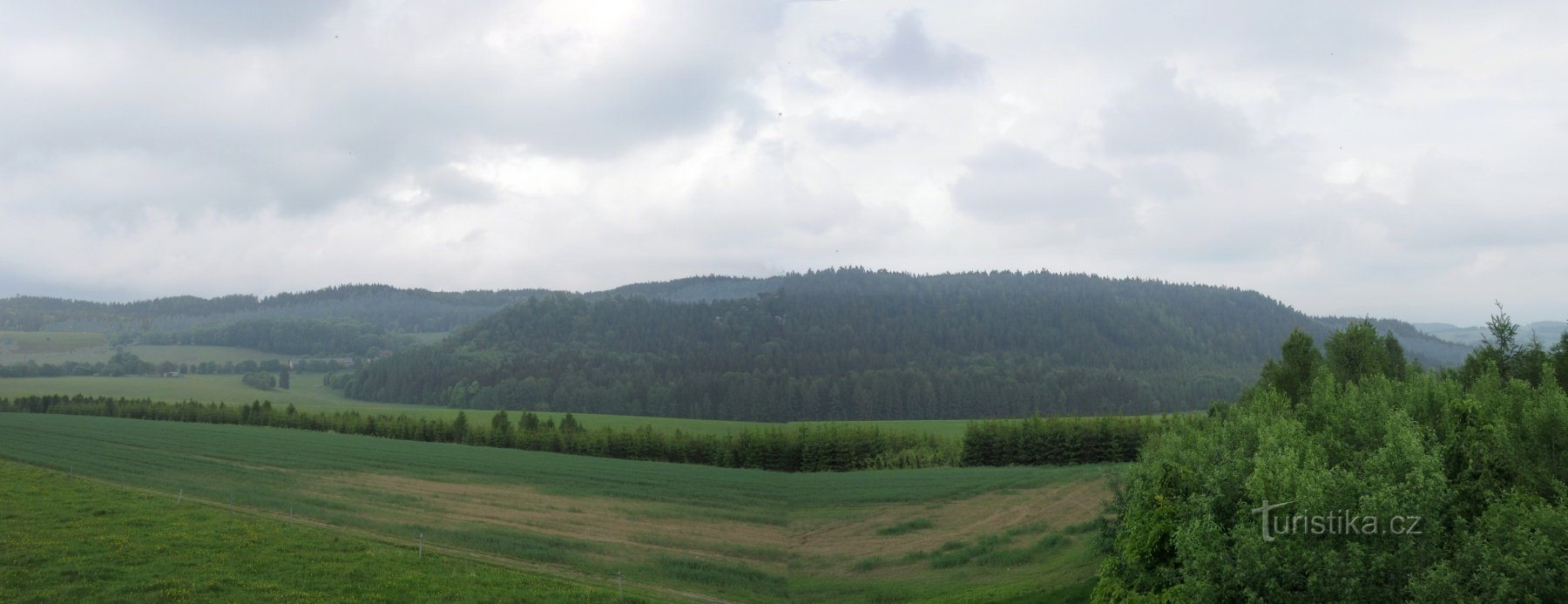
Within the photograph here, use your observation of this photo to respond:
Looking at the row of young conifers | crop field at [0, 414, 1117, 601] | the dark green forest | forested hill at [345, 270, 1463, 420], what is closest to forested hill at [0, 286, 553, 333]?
the row of young conifers

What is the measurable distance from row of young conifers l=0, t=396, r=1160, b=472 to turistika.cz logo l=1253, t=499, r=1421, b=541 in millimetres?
10436

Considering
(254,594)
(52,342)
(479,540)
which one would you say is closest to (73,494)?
(479,540)

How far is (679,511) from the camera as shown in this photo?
89.9 ft

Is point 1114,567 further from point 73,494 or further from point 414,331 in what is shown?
point 414,331

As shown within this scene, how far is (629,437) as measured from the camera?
52.0 metres

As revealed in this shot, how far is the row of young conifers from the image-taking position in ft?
76.4

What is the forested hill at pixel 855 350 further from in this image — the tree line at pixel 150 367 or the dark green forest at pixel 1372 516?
the tree line at pixel 150 367

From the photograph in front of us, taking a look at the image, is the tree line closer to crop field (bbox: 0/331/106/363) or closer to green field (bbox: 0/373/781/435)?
green field (bbox: 0/373/781/435)

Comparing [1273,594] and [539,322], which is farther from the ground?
[539,322]

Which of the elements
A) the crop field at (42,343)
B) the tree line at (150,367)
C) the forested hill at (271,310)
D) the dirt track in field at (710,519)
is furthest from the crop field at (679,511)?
the forested hill at (271,310)

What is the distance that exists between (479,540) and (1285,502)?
75.8 ft

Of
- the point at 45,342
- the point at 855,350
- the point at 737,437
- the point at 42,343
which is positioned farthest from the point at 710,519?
the point at 45,342

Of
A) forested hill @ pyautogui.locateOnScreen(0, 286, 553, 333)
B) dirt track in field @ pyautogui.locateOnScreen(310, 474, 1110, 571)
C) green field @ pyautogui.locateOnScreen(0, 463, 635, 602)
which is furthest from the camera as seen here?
forested hill @ pyautogui.locateOnScreen(0, 286, 553, 333)

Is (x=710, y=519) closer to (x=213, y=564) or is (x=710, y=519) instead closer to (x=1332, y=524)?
(x=213, y=564)
